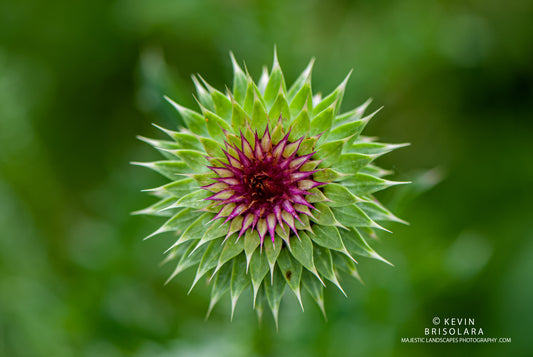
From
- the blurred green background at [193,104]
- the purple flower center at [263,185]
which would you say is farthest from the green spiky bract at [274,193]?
the blurred green background at [193,104]

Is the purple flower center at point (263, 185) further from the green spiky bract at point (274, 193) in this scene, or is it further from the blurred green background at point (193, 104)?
the blurred green background at point (193, 104)

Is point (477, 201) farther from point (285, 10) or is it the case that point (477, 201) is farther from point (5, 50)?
point (5, 50)

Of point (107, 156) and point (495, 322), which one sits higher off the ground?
point (107, 156)

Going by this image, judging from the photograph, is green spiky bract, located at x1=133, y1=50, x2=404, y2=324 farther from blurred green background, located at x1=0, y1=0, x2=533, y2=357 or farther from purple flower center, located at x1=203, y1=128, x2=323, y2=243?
blurred green background, located at x1=0, y1=0, x2=533, y2=357

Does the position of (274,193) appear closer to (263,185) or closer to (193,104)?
(263,185)

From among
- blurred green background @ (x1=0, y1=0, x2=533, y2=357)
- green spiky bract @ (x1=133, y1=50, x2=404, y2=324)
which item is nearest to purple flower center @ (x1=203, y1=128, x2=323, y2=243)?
green spiky bract @ (x1=133, y1=50, x2=404, y2=324)

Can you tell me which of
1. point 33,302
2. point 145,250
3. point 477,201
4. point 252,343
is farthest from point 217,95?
point 477,201
